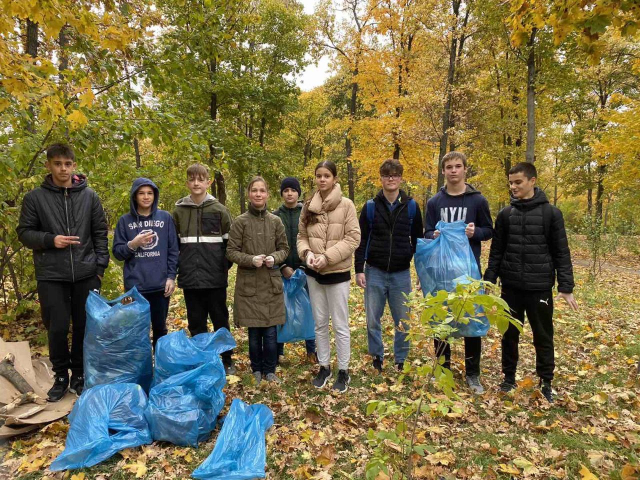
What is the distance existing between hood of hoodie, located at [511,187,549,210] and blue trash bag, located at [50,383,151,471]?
3588 millimetres

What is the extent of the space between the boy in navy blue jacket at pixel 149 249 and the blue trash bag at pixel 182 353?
Answer: 66 cm

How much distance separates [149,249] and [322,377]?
2.13 meters

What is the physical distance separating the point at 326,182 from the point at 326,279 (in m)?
0.93

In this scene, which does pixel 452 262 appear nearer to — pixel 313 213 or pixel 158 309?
pixel 313 213

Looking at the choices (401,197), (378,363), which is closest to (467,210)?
(401,197)

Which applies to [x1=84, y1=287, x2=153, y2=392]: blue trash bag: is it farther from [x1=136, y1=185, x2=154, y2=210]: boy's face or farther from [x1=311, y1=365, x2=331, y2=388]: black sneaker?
[x1=311, y1=365, x2=331, y2=388]: black sneaker

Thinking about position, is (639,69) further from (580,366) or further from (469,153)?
(469,153)

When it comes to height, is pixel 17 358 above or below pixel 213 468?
above

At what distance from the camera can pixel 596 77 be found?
1292 centimetres

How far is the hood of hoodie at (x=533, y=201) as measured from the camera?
3.27 metres

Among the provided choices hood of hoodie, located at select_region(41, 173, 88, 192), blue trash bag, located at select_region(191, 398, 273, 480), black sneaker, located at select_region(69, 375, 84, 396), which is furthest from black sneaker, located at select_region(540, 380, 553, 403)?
hood of hoodie, located at select_region(41, 173, 88, 192)

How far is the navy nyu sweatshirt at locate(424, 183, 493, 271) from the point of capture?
11.6 ft

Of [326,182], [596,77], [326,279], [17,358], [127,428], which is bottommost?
[127,428]

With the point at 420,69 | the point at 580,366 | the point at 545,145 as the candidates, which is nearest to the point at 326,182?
the point at 580,366
